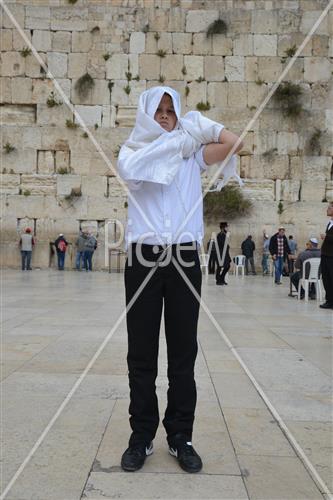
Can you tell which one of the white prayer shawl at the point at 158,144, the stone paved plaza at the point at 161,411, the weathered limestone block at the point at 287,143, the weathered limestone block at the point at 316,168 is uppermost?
the weathered limestone block at the point at 287,143

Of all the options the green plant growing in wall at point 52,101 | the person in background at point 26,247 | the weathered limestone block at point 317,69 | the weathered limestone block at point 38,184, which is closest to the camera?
the person in background at point 26,247

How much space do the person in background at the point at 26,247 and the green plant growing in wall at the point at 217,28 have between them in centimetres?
897

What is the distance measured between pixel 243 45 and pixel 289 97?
2372 mm

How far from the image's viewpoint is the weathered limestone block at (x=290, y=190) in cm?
1741

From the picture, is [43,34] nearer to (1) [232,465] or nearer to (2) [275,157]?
(2) [275,157]

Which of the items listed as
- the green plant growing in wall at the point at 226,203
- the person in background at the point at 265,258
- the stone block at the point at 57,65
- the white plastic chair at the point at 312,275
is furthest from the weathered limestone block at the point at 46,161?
the white plastic chair at the point at 312,275

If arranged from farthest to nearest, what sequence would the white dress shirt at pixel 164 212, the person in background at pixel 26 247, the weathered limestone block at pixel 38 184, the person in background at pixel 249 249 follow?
the weathered limestone block at pixel 38 184 < the person in background at pixel 249 249 < the person in background at pixel 26 247 < the white dress shirt at pixel 164 212

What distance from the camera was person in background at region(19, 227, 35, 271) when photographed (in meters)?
16.4

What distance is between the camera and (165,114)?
275cm

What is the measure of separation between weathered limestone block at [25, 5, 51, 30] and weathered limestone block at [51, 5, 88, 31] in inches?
8.0

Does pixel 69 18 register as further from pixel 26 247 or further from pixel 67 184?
pixel 26 247

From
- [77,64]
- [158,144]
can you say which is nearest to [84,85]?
[77,64]

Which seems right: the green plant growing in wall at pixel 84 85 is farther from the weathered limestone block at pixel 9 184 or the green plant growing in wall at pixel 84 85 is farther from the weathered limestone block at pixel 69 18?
the weathered limestone block at pixel 9 184

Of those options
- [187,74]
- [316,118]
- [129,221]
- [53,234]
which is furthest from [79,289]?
[316,118]
